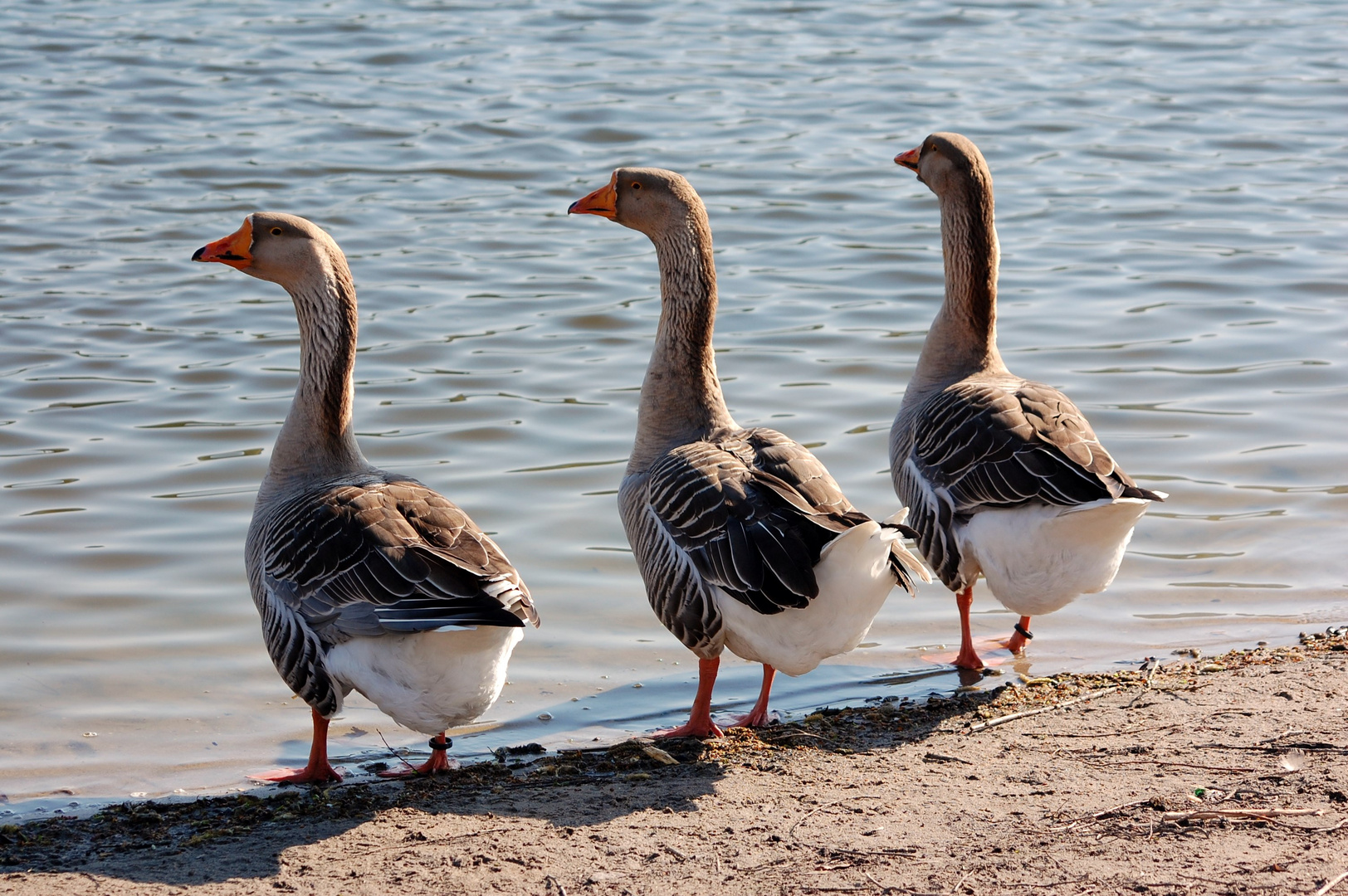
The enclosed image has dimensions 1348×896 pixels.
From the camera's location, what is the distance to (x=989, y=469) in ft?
17.1

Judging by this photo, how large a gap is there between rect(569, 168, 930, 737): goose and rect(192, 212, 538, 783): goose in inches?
27.4

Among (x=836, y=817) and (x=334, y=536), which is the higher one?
(x=334, y=536)

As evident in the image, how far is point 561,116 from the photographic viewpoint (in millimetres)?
14242

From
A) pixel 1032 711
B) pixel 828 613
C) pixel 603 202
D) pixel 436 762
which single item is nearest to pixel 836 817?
pixel 828 613

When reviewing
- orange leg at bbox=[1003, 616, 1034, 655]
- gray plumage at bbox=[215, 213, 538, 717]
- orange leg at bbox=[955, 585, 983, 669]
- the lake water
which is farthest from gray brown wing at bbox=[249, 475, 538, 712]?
orange leg at bbox=[1003, 616, 1034, 655]

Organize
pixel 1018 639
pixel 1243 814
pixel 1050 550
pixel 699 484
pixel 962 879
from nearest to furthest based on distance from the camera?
pixel 962 879 < pixel 1243 814 < pixel 699 484 < pixel 1050 550 < pixel 1018 639

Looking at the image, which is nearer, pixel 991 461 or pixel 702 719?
pixel 702 719

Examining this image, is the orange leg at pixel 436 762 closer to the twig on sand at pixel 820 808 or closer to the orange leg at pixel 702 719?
the orange leg at pixel 702 719

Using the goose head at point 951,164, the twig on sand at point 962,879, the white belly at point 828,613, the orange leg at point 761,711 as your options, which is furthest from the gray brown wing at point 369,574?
the goose head at point 951,164

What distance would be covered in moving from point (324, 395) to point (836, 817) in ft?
8.18

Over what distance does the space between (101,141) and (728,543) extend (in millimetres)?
10304

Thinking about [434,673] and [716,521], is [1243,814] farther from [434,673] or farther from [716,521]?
[434,673]

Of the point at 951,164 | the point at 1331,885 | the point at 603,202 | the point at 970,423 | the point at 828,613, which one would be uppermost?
the point at 951,164

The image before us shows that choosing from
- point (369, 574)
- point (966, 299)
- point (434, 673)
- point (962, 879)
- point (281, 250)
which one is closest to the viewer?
point (962, 879)
